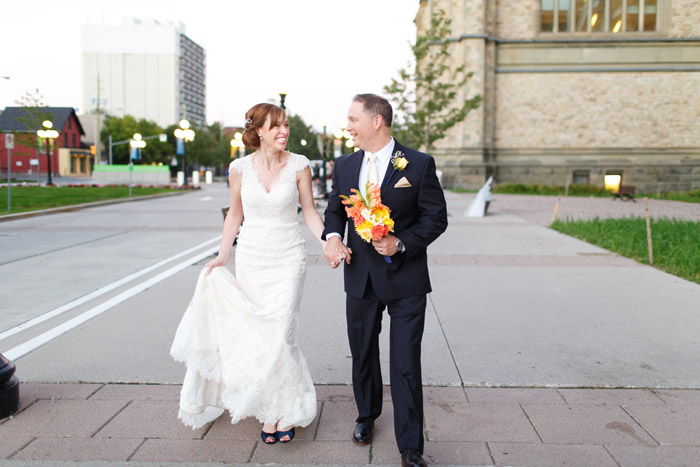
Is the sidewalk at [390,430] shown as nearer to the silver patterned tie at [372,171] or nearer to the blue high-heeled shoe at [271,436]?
the blue high-heeled shoe at [271,436]

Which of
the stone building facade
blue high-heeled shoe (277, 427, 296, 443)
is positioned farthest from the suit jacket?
the stone building facade

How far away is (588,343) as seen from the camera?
5566 millimetres

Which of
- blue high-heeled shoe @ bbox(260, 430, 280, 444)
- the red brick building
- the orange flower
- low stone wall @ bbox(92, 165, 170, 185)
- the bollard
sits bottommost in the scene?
blue high-heeled shoe @ bbox(260, 430, 280, 444)

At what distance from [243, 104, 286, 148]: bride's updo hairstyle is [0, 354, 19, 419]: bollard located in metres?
2.07

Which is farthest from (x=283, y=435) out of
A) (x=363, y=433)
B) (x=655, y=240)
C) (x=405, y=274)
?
(x=655, y=240)

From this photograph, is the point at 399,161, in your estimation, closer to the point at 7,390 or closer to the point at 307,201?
the point at 307,201

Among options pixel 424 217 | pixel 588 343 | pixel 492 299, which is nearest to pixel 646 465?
pixel 424 217

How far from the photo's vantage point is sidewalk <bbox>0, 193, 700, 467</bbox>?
11.3 feet

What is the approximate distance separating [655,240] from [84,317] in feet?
32.2

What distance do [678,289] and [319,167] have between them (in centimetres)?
2882

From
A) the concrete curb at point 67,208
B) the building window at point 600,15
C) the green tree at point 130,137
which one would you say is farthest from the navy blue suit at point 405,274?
the green tree at point 130,137

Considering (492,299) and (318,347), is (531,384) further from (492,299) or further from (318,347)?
(492,299)

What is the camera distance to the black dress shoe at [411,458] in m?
3.19

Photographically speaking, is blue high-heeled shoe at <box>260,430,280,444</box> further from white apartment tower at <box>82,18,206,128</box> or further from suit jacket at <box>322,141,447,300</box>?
white apartment tower at <box>82,18,206,128</box>
